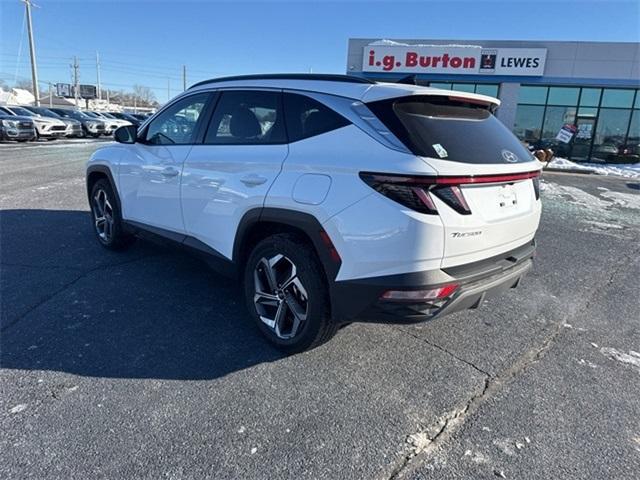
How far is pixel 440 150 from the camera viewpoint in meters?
2.45

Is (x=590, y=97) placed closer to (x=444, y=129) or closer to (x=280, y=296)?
(x=444, y=129)

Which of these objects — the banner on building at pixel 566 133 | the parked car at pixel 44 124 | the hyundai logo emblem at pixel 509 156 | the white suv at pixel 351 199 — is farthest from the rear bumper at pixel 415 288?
the parked car at pixel 44 124

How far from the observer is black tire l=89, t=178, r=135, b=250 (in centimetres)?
475

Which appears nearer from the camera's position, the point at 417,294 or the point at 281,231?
the point at 417,294

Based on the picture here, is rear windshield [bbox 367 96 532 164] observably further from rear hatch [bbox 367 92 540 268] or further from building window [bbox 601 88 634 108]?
building window [bbox 601 88 634 108]

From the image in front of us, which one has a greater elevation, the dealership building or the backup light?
the dealership building

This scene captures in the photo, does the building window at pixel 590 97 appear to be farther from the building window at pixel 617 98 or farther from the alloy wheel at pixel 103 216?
the alloy wheel at pixel 103 216

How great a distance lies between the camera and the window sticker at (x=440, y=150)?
242cm

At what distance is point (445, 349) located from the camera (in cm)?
325

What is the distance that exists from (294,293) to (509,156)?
168 cm

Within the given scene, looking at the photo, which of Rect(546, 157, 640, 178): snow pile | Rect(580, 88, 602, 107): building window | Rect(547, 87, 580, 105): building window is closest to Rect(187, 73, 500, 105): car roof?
Rect(546, 157, 640, 178): snow pile

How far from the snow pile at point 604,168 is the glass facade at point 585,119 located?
1110mm

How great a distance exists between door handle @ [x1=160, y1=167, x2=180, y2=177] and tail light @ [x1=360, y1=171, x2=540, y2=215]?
1.99m

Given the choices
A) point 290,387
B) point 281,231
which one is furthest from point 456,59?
point 290,387
